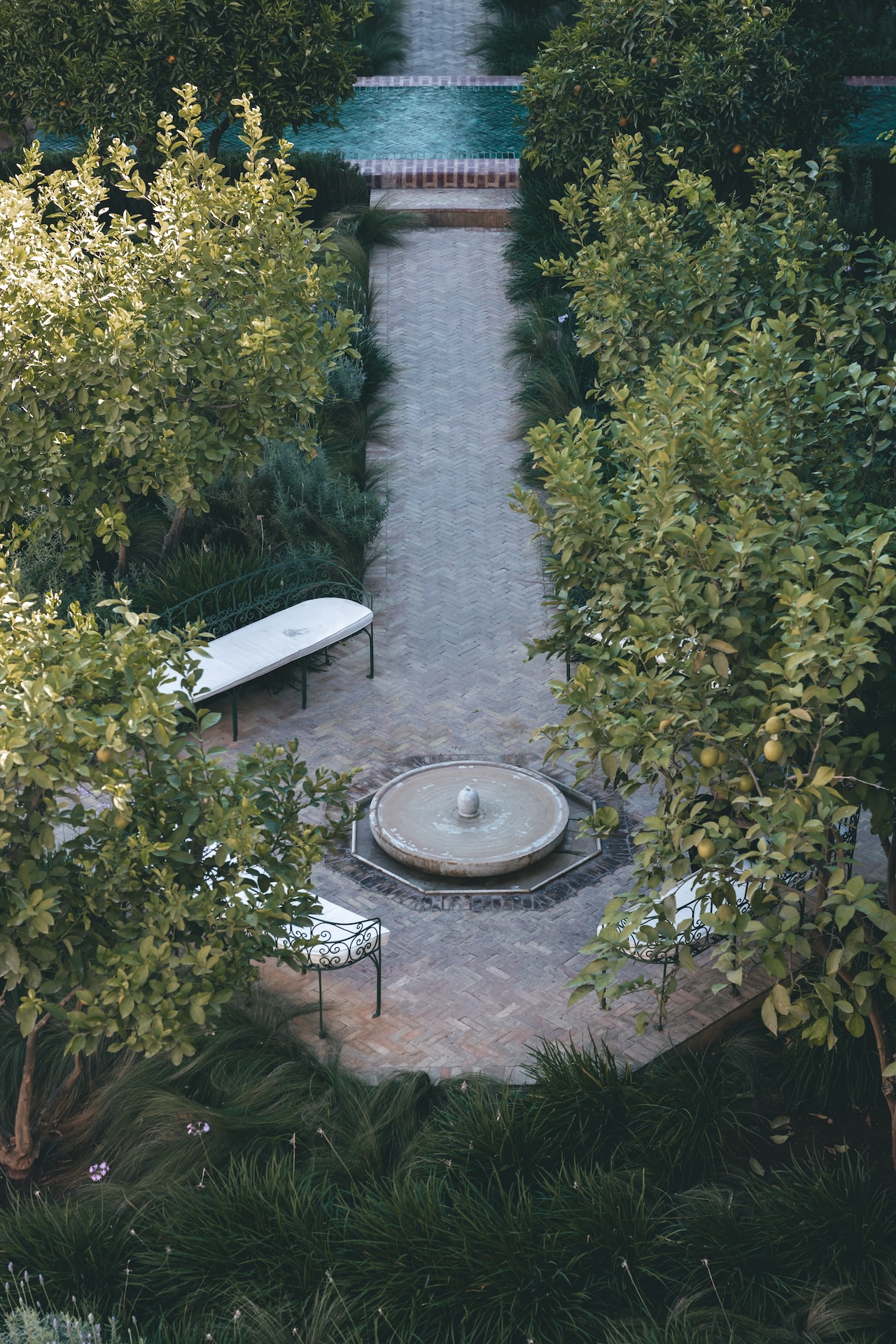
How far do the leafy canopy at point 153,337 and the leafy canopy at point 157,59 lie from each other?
524cm

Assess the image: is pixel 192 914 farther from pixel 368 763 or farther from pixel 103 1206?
pixel 368 763

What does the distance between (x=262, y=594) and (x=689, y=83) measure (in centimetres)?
698

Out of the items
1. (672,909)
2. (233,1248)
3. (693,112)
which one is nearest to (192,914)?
(233,1248)

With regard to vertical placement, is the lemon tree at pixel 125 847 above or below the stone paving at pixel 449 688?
above

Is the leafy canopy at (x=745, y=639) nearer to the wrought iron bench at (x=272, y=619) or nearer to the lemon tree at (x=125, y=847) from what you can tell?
the lemon tree at (x=125, y=847)

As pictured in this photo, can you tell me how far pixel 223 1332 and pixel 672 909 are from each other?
8.69 ft

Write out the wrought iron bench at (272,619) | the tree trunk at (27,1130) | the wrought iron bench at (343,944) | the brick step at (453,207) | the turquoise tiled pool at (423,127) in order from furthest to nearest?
the turquoise tiled pool at (423,127) < the brick step at (453,207) < the wrought iron bench at (272,619) < the wrought iron bench at (343,944) < the tree trunk at (27,1130)

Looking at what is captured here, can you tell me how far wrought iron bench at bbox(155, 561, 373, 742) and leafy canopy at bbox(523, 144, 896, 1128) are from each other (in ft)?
13.4

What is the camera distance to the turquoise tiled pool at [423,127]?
22.3 m

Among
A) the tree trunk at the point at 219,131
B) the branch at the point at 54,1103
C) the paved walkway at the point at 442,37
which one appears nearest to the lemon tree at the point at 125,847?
the branch at the point at 54,1103

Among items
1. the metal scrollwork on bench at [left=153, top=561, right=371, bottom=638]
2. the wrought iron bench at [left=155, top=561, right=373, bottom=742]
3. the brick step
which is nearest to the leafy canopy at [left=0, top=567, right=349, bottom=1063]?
the wrought iron bench at [left=155, top=561, right=373, bottom=742]

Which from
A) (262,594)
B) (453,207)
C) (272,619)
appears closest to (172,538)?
(262,594)

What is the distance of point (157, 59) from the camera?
1634 cm

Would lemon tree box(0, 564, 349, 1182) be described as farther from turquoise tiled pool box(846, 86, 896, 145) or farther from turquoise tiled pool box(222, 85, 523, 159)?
turquoise tiled pool box(846, 86, 896, 145)
